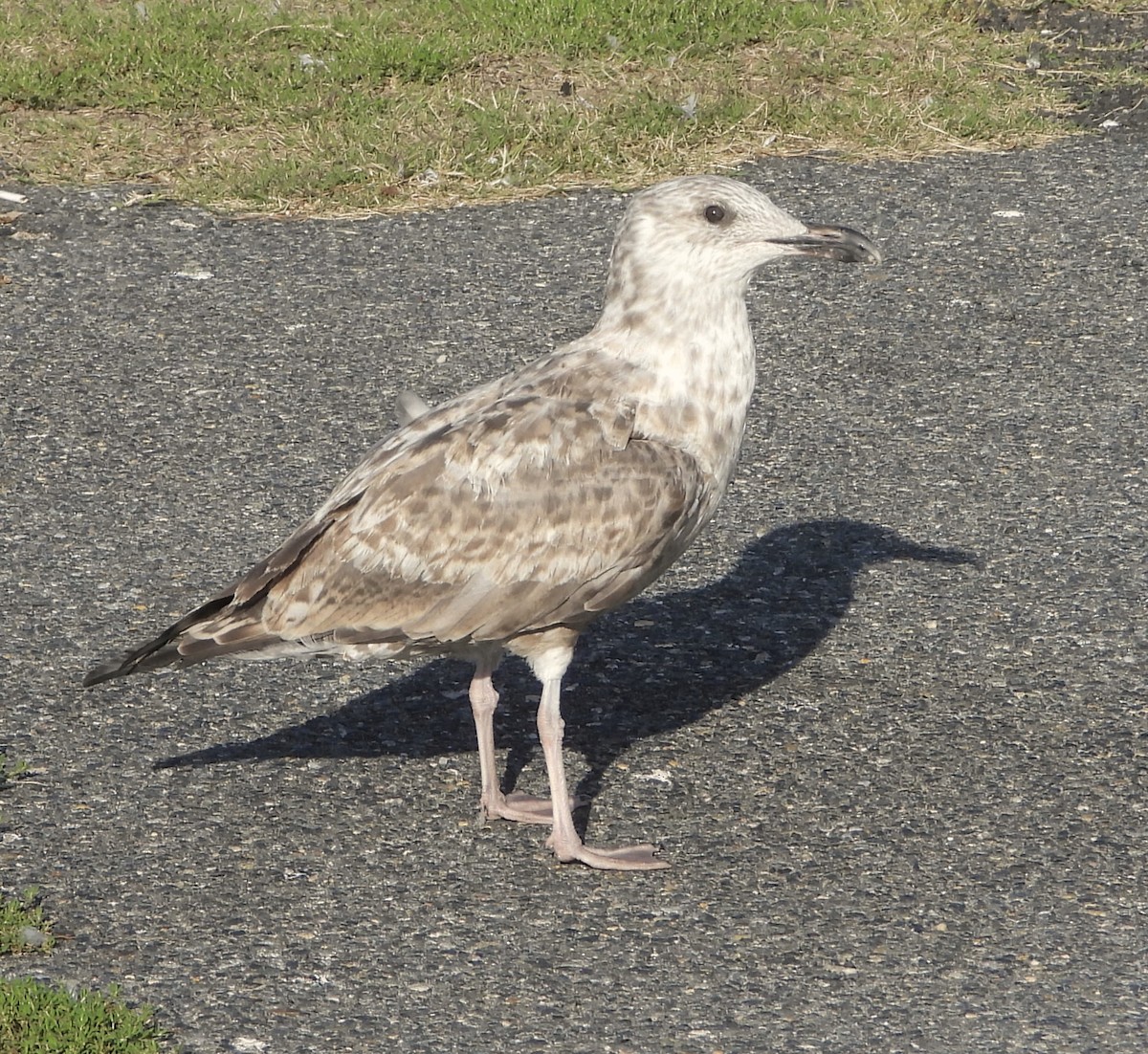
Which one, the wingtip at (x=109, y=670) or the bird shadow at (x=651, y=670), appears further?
the bird shadow at (x=651, y=670)

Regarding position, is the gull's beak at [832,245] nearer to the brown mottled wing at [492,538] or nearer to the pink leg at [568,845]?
the brown mottled wing at [492,538]

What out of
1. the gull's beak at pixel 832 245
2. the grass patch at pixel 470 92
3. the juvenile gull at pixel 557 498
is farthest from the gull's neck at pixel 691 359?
the grass patch at pixel 470 92

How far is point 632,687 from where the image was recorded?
6527mm

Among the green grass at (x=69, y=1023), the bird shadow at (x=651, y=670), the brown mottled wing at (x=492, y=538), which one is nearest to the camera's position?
the green grass at (x=69, y=1023)

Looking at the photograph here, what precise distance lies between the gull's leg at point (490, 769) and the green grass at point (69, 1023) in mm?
1382

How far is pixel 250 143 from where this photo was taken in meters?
11.5

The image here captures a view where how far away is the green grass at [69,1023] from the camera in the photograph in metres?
4.46

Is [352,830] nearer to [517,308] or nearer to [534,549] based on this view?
[534,549]

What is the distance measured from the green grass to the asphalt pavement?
4.3 inches

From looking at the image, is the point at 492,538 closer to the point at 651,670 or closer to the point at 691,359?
the point at 691,359

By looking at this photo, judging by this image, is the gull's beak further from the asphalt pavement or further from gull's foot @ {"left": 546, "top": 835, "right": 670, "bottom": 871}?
gull's foot @ {"left": 546, "top": 835, "right": 670, "bottom": 871}

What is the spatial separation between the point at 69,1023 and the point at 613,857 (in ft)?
5.34

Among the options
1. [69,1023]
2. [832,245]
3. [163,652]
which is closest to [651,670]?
[832,245]

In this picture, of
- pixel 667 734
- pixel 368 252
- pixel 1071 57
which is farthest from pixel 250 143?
pixel 667 734
